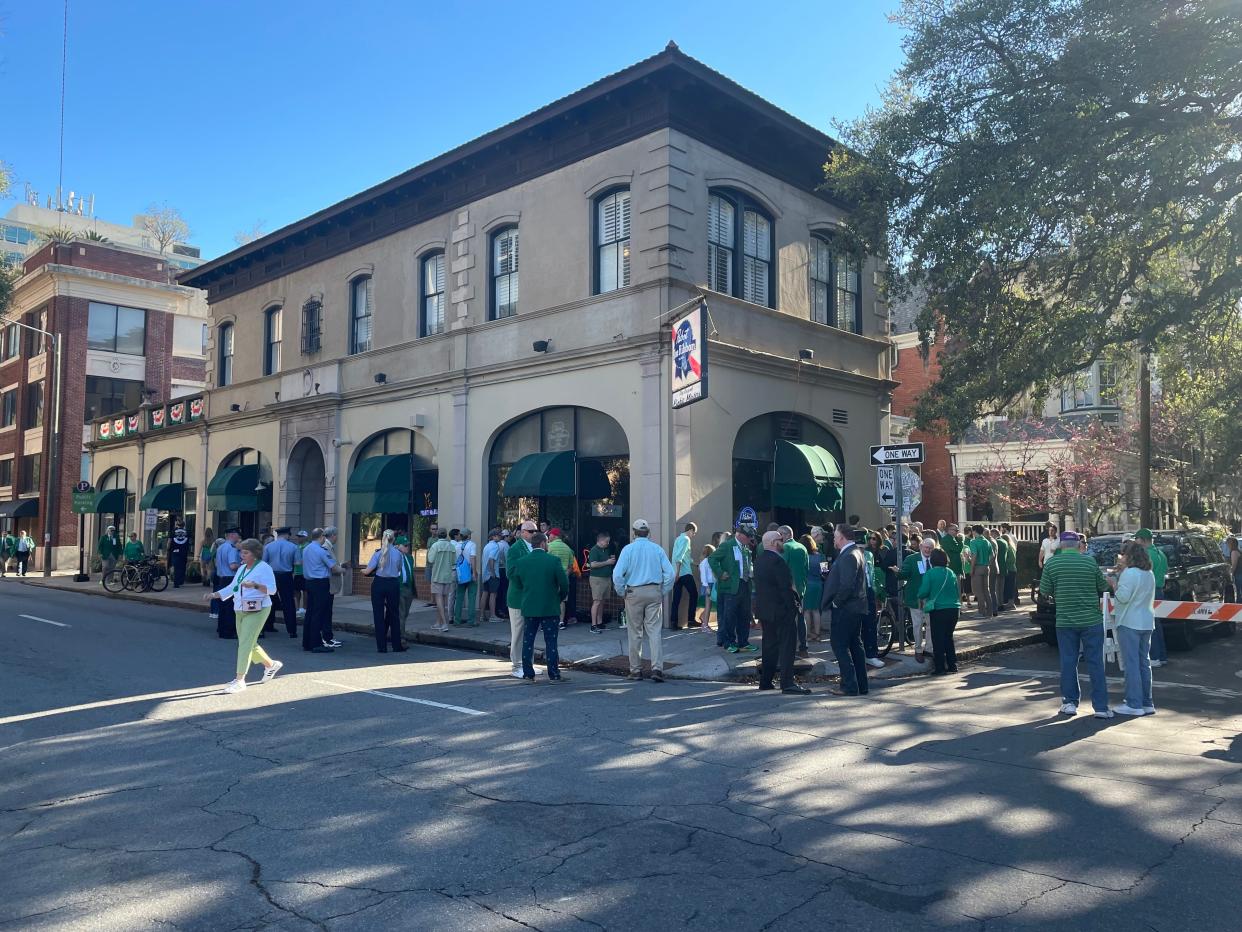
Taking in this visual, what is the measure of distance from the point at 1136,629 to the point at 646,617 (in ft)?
17.4

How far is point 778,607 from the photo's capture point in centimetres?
1034

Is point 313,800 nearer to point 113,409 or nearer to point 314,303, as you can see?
point 314,303

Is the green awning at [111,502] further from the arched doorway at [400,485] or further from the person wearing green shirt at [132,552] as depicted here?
the arched doorway at [400,485]

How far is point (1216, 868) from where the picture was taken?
16.3 feet

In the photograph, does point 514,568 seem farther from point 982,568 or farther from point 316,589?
point 982,568

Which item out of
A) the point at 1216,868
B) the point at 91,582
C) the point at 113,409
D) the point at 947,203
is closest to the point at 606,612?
the point at 947,203

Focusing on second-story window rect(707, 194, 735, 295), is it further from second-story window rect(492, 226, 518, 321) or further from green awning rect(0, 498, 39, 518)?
green awning rect(0, 498, 39, 518)

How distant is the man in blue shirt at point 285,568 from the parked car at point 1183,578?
11957 millimetres

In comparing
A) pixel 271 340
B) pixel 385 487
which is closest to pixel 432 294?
pixel 385 487

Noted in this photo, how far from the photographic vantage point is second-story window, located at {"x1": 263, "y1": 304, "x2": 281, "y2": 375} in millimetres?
26853

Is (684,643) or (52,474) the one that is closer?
(684,643)

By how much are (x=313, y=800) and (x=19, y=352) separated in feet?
154

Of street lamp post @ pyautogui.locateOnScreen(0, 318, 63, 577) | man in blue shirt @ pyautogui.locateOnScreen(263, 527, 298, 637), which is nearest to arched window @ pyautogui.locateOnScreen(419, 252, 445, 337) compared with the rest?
man in blue shirt @ pyautogui.locateOnScreen(263, 527, 298, 637)

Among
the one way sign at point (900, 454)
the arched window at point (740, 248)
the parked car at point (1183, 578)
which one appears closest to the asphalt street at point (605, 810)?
the one way sign at point (900, 454)
